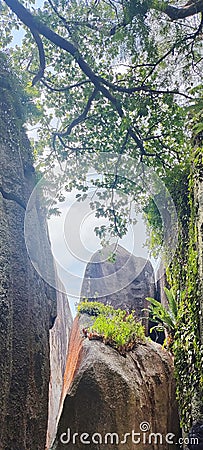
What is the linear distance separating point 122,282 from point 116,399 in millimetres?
4839

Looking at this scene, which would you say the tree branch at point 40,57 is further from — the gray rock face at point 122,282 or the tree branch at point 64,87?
the gray rock face at point 122,282

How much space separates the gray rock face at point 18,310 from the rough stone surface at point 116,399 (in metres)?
1.26

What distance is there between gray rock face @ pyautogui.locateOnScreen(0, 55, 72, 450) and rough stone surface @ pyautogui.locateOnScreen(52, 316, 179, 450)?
4.14 ft

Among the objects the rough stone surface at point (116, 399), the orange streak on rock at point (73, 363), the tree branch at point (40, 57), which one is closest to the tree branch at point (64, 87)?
the tree branch at point (40, 57)

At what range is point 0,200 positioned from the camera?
9.03 ft

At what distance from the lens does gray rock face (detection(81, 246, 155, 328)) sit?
8227 mm

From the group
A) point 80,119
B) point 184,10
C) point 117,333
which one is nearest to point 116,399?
point 117,333

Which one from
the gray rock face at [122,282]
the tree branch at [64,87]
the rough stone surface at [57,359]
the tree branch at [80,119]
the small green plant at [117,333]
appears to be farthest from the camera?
the gray rock face at [122,282]

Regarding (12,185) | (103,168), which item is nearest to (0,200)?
(12,185)

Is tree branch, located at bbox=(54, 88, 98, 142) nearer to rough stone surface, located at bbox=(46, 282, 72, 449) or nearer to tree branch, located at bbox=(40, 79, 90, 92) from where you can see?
tree branch, located at bbox=(40, 79, 90, 92)

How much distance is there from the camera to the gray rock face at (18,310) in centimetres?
239

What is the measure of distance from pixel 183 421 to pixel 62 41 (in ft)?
13.2

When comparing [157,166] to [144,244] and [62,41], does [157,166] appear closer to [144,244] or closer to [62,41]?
[144,244]

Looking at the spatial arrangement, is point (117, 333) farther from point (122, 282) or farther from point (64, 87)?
point (122, 282)
